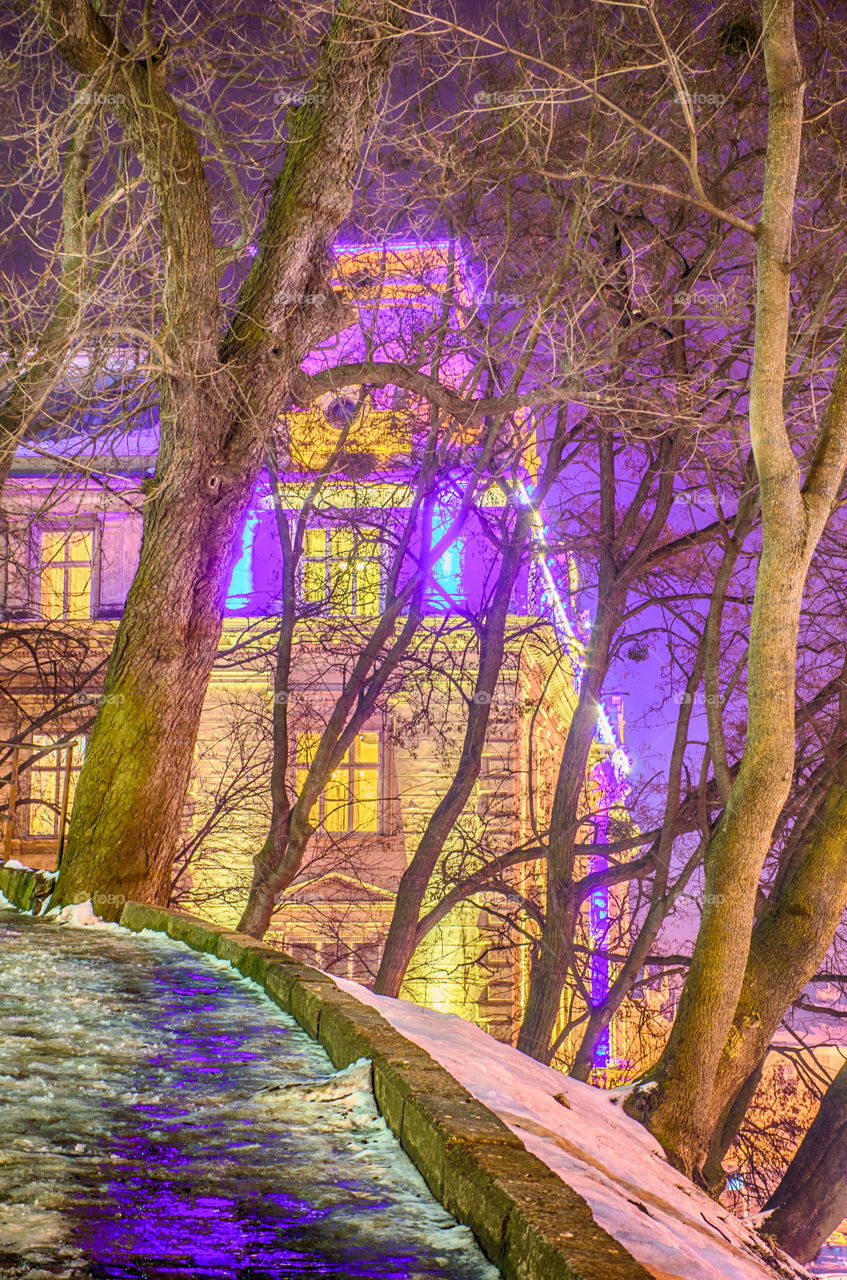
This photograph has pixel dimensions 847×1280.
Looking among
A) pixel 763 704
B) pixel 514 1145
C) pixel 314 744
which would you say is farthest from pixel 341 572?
pixel 514 1145

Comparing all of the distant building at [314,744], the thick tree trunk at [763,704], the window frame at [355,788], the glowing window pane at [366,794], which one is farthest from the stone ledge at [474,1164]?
the glowing window pane at [366,794]

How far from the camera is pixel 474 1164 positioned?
127 inches

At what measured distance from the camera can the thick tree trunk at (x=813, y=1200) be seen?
1043 centimetres

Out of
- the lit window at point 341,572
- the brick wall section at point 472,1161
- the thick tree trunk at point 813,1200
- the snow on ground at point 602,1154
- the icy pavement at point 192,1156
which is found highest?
the lit window at point 341,572

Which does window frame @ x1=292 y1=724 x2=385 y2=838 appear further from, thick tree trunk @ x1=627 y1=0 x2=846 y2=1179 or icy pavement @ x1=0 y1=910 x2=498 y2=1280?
icy pavement @ x1=0 y1=910 x2=498 y2=1280

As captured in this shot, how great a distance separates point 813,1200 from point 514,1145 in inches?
331

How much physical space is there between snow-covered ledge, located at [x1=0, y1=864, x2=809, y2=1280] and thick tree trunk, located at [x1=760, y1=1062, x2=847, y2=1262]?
115 inches

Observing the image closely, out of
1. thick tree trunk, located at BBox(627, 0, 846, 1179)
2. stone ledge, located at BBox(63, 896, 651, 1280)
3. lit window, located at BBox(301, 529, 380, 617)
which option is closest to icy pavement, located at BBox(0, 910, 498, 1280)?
stone ledge, located at BBox(63, 896, 651, 1280)

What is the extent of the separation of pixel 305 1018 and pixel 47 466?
18.2 metres

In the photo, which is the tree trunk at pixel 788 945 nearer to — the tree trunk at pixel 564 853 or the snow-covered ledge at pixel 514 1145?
the snow-covered ledge at pixel 514 1145

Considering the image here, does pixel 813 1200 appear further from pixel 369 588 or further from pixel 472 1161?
pixel 369 588

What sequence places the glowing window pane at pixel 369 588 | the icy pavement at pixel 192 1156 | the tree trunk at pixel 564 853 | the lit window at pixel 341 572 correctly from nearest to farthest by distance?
the icy pavement at pixel 192 1156 → the tree trunk at pixel 564 853 → the lit window at pixel 341 572 → the glowing window pane at pixel 369 588

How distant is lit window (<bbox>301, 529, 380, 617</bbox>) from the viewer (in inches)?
563

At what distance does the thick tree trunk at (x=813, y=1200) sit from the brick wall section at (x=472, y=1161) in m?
6.71
